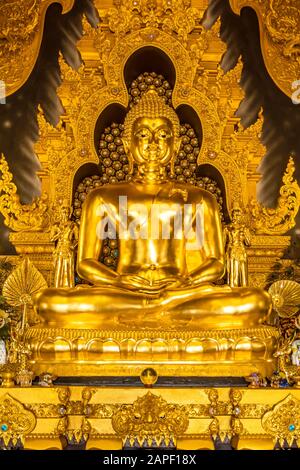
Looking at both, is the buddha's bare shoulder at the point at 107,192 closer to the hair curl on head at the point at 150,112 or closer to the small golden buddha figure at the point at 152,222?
the small golden buddha figure at the point at 152,222

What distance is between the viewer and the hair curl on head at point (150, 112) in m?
5.67

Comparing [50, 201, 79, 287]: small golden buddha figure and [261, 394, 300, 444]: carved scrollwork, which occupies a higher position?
[50, 201, 79, 287]: small golden buddha figure

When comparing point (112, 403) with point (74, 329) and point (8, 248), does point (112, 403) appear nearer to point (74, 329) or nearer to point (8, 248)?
point (74, 329)

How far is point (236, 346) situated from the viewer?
452 centimetres

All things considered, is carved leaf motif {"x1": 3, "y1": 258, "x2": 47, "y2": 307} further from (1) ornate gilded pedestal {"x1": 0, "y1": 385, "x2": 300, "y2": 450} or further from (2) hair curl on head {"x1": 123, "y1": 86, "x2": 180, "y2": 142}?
(1) ornate gilded pedestal {"x1": 0, "y1": 385, "x2": 300, "y2": 450}

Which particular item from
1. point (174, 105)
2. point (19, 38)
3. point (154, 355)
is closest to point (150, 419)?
point (154, 355)

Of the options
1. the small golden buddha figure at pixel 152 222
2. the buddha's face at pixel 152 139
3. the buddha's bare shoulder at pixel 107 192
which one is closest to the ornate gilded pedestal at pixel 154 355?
the small golden buddha figure at pixel 152 222

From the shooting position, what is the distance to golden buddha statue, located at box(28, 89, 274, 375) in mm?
4773

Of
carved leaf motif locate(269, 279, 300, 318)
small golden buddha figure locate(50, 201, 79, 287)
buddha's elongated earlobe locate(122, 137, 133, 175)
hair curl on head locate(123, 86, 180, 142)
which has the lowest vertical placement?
carved leaf motif locate(269, 279, 300, 318)

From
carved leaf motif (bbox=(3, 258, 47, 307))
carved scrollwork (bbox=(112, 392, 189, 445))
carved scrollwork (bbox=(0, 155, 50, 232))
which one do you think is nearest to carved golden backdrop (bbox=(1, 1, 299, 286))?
carved scrollwork (bbox=(0, 155, 50, 232))

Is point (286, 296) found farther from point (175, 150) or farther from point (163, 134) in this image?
point (163, 134)

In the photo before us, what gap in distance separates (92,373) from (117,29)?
2.64 metres

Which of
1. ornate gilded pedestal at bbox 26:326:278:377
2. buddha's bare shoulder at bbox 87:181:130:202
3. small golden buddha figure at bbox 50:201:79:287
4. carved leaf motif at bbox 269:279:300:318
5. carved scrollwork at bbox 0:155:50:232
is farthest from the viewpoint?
carved scrollwork at bbox 0:155:50:232

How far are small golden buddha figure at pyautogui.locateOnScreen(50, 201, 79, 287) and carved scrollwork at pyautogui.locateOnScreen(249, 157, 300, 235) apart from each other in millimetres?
1293
